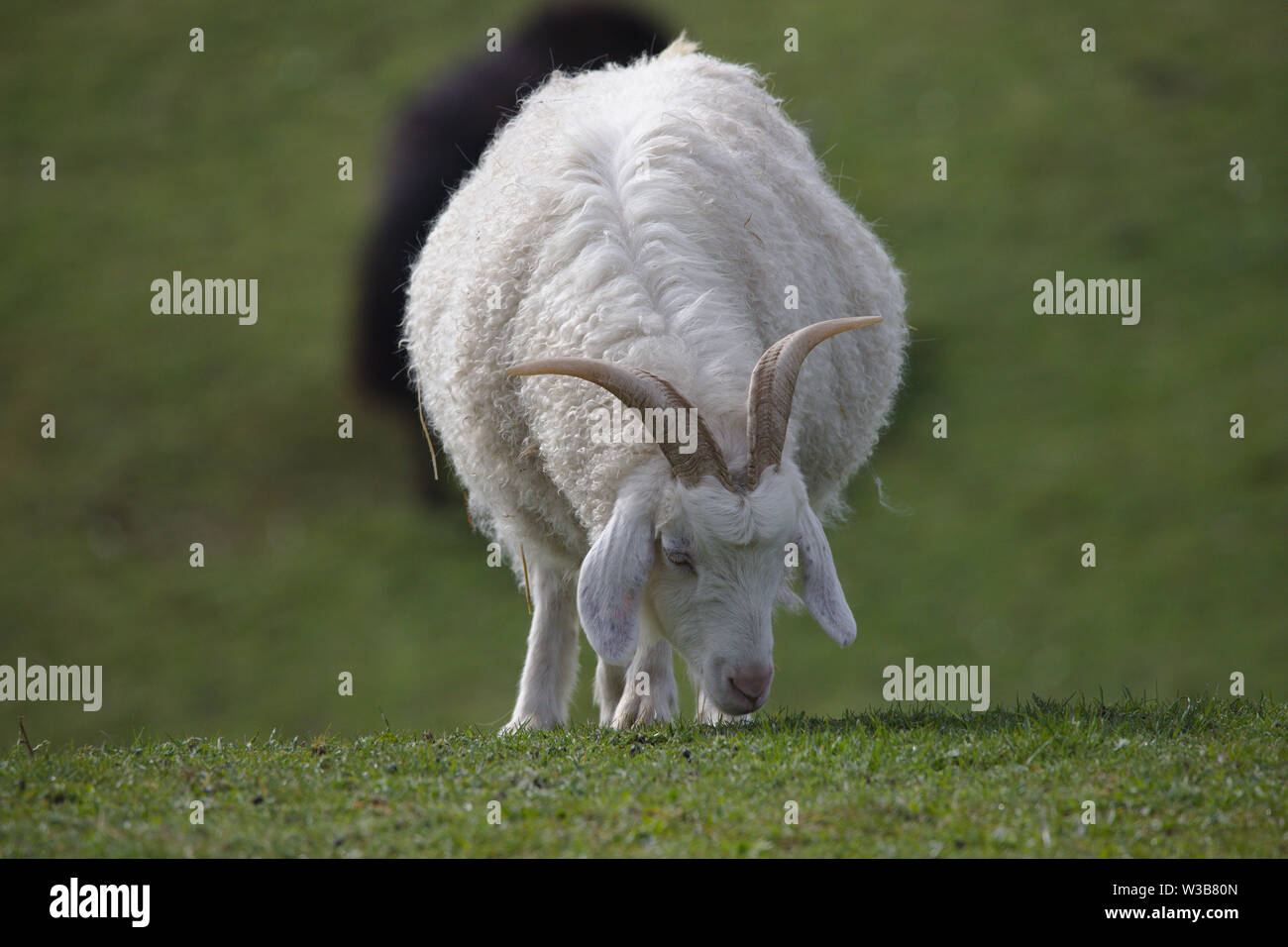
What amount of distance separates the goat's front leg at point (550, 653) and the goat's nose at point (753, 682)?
2.11m

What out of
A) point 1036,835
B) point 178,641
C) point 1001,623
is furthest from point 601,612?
→ point 178,641

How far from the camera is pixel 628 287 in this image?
244 inches

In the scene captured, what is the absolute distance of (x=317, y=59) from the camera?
121 ft

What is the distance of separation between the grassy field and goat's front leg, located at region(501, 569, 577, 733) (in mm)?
7782

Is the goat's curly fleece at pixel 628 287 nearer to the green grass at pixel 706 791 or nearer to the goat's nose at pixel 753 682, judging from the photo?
the goat's nose at pixel 753 682

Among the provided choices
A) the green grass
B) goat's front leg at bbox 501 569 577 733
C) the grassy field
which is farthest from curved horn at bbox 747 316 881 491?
the grassy field

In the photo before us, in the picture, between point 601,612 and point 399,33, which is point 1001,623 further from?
point 399,33

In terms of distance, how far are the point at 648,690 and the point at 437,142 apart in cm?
1908

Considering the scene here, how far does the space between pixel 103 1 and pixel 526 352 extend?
37.0 meters

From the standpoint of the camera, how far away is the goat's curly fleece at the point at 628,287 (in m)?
6.13

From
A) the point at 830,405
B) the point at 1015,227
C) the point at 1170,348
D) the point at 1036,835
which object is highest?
the point at 1015,227

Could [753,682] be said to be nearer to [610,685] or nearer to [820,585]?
[820,585]

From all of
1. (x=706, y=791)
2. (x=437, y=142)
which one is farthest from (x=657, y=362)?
(x=437, y=142)

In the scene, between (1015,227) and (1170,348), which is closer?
(1170,348)
